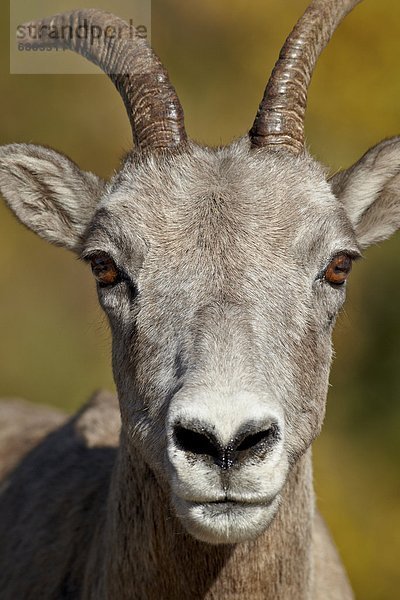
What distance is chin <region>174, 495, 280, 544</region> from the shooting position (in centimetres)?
487

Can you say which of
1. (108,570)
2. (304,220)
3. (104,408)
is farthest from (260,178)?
(104,408)

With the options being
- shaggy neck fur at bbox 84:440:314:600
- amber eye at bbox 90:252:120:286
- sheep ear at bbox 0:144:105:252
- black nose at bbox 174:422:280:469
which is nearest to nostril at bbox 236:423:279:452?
black nose at bbox 174:422:280:469

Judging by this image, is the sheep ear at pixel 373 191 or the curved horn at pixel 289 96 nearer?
the curved horn at pixel 289 96

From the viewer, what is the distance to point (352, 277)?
18.9 meters

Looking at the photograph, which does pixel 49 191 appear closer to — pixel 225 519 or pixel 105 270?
pixel 105 270

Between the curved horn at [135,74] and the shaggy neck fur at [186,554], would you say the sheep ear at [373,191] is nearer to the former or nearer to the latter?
the curved horn at [135,74]

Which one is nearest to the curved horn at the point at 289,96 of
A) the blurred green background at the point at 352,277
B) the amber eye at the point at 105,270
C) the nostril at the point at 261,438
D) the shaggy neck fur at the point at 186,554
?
→ the amber eye at the point at 105,270

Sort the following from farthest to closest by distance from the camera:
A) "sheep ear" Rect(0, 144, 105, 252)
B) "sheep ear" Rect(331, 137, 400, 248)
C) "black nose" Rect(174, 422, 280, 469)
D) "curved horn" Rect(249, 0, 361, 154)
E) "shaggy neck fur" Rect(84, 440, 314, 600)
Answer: "sheep ear" Rect(0, 144, 105, 252) → "sheep ear" Rect(331, 137, 400, 248) → "curved horn" Rect(249, 0, 361, 154) → "shaggy neck fur" Rect(84, 440, 314, 600) → "black nose" Rect(174, 422, 280, 469)

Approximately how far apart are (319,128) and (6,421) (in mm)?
11533

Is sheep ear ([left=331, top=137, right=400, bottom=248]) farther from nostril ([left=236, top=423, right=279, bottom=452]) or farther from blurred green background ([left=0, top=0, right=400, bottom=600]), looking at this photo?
blurred green background ([left=0, top=0, right=400, bottom=600])

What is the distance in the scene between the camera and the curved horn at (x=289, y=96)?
638cm

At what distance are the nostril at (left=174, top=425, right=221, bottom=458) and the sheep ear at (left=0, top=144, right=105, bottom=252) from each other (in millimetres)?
2620

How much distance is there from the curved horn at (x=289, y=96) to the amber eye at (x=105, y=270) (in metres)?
1.20

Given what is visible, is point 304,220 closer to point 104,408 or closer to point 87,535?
point 87,535
